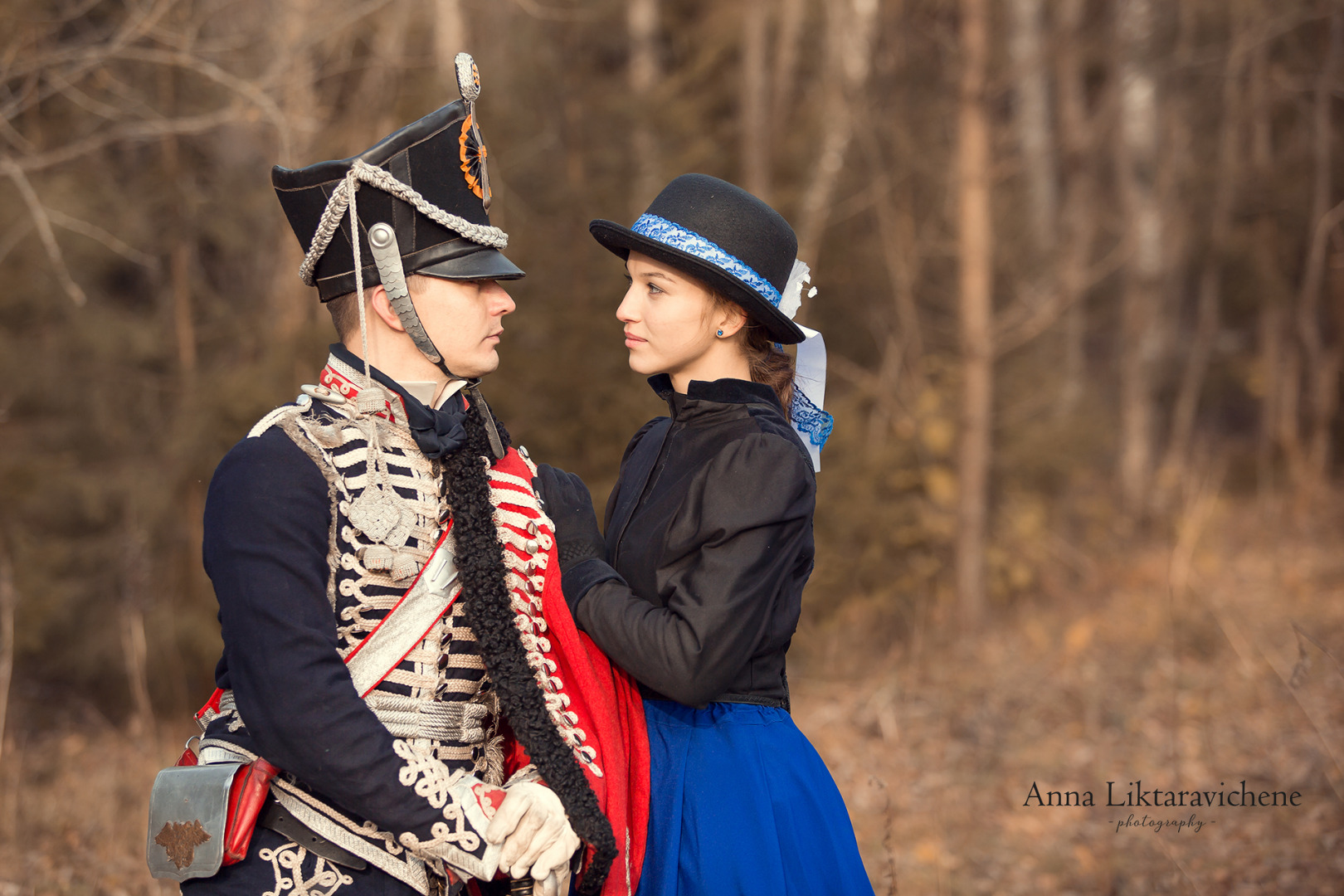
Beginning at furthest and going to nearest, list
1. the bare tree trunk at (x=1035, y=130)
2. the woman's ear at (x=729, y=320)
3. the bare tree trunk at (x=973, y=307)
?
the bare tree trunk at (x=1035, y=130) < the bare tree trunk at (x=973, y=307) < the woman's ear at (x=729, y=320)

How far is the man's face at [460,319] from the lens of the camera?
6.91ft

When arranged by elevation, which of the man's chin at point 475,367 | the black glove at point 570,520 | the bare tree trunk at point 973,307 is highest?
the bare tree trunk at point 973,307

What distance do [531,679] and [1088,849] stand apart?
13.2 ft

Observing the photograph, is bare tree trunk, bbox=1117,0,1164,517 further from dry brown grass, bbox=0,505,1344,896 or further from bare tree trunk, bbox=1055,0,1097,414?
dry brown grass, bbox=0,505,1344,896

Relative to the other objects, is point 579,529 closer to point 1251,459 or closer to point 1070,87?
point 1070,87

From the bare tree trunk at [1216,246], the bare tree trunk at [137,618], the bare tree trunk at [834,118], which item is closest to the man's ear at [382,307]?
the bare tree trunk at [137,618]

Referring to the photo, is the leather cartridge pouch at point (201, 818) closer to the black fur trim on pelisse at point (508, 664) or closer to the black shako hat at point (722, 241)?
the black fur trim on pelisse at point (508, 664)

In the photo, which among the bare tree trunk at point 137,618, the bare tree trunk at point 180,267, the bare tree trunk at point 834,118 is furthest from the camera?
the bare tree trunk at point 834,118

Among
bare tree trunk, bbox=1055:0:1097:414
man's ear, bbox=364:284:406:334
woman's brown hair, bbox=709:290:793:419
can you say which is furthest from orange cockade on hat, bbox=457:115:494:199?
bare tree trunk, bbox=1055:0:1097:414

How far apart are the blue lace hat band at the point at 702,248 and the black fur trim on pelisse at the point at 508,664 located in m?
0.69

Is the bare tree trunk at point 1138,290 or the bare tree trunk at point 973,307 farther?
the bare tree trunk at point 1138,290

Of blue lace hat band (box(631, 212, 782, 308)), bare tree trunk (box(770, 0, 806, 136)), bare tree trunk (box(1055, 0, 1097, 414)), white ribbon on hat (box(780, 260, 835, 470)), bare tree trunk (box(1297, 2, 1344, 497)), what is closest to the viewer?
blue lace hat band (box(631, 212, 782, 308))

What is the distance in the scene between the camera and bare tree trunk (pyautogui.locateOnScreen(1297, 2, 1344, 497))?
426 inches

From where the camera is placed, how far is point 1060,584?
1027cm
